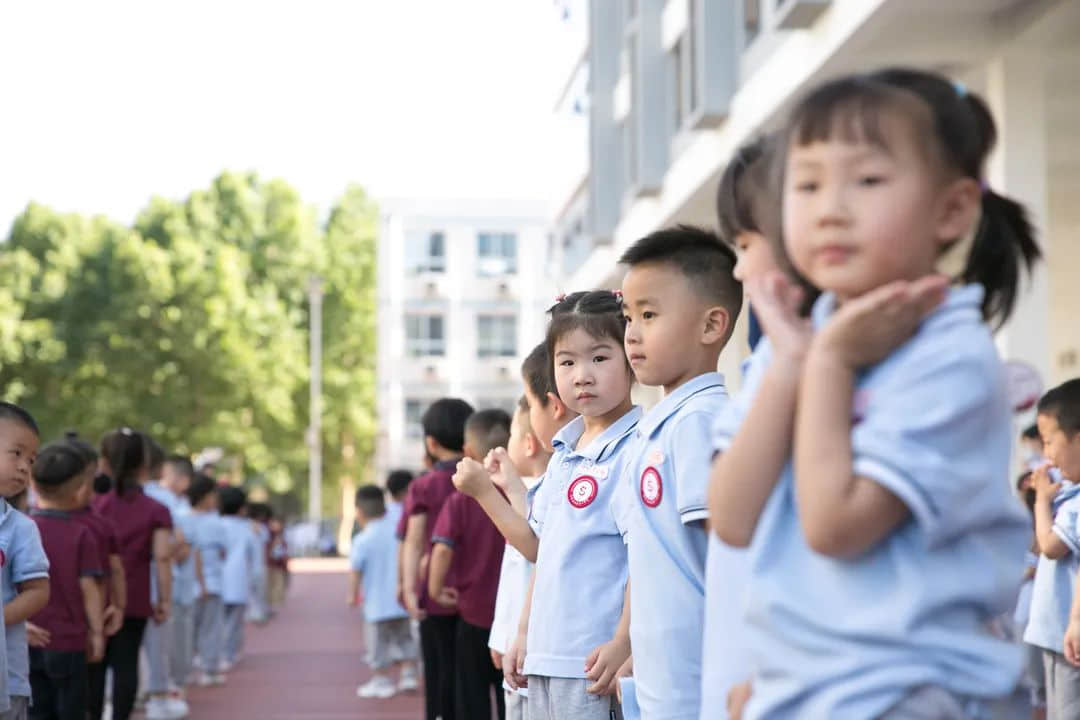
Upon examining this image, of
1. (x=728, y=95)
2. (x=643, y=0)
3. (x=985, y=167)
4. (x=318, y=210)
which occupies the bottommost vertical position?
(x=985, y=167)

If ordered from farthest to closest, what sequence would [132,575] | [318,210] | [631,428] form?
[318,210] → [132,575] → [631,428]

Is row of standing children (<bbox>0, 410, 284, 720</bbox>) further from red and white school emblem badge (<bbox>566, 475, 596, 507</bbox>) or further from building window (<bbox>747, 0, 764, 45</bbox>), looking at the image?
building window (<bbox>747, 0, 764, 45</bbox>)

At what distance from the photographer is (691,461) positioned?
3352 mm

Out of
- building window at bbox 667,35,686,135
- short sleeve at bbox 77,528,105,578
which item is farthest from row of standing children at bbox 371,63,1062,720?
building window at bbox 667,35,686,135

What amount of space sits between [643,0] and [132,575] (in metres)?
13.8

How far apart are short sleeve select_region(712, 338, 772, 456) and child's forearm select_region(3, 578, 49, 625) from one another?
3924 millimetres

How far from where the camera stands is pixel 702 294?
3570 mm

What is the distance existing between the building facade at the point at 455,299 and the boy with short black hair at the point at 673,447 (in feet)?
180

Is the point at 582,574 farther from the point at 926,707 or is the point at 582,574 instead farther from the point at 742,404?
the point at 926,707

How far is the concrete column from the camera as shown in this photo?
11914 millimetres

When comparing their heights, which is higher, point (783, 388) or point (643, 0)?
point (643, 0)

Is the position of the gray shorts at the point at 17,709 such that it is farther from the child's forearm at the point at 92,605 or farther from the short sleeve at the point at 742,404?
the short sleeve at the point at 742,404

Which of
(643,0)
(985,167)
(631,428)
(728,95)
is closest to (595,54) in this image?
(643,0)

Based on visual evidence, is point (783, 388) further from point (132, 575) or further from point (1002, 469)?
point (132, 575)
